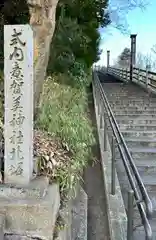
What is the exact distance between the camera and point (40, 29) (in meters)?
3.91

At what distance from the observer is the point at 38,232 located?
2.34m

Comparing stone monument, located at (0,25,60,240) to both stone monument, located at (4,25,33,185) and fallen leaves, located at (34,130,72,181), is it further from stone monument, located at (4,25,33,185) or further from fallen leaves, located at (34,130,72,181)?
fallen leaves, located at (34,130,72,181)

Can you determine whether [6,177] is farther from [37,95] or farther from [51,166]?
[37,95]

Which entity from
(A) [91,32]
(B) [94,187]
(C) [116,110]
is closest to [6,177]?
(B) [94,187]

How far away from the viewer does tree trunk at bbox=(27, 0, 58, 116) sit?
3.87 metres

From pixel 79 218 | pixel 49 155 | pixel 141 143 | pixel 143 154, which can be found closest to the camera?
pixel 49 155

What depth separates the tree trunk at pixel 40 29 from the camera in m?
3.87

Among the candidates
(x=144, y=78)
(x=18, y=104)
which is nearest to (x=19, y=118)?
(x=18, y=104)

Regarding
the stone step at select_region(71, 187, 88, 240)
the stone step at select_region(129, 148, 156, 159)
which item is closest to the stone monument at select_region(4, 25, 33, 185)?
the stone step at select_region(71, 187, 88, 240)

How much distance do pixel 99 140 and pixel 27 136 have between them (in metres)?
3.16

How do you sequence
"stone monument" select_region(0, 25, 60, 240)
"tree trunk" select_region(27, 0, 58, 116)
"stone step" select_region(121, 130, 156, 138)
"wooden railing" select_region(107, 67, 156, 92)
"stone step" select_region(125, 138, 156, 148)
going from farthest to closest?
"wooden railing" select_region(107, 67, 156, 92) < "stone step" select_region(121, 130, 156, 138) < "stone step" select_region(125, 138, 156, 148) < "tree trunk" select_region(27, 0, 58, 116) < "stone monument" select_region(0, 25, 60, 240)

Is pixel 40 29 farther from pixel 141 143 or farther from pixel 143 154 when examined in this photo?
pixel 141 143

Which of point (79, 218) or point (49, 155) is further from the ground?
point (49, 155)

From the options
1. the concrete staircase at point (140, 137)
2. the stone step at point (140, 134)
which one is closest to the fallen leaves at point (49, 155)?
the concrete staircase at point (140, 137)
